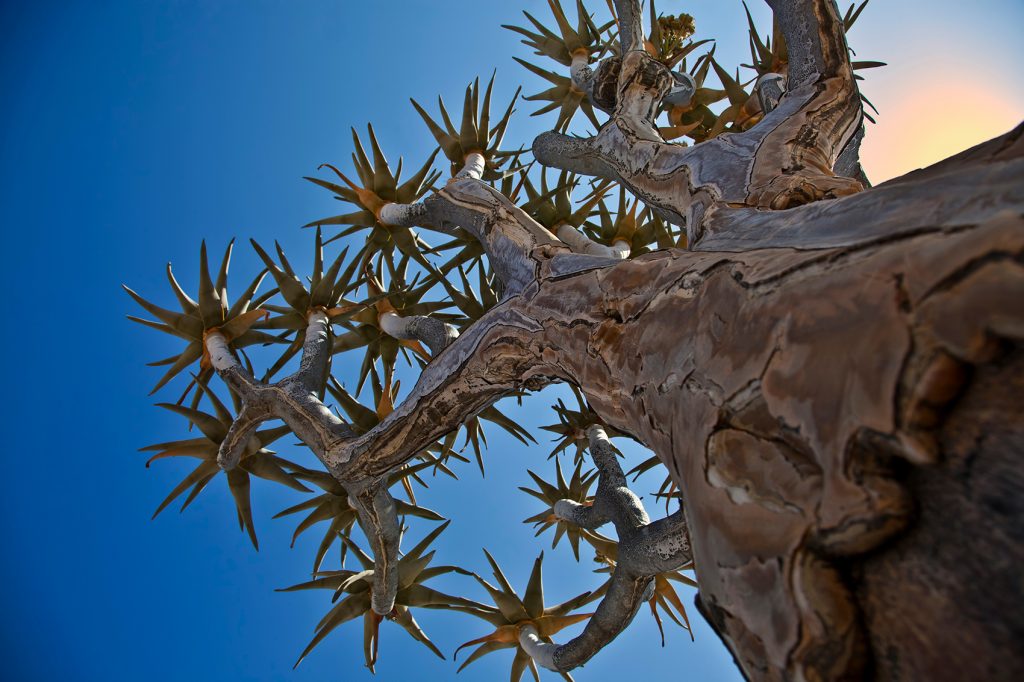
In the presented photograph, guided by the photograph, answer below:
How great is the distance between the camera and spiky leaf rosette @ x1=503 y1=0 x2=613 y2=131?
5117 mm

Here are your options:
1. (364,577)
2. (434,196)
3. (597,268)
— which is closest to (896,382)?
(597,268)

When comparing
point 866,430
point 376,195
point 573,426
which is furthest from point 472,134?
point 866,430

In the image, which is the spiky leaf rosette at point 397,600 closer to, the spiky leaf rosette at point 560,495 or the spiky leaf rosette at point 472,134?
the spiky leaf rosette at point 560,495

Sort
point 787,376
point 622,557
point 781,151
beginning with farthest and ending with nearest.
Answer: point 622,557 < point 781,151 < point 787,376

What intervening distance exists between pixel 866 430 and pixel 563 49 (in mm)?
5290

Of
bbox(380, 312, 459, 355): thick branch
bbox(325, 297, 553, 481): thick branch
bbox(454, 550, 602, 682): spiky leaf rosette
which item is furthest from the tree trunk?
bbox(454, 550, 602, 682): spiky leaf rosette

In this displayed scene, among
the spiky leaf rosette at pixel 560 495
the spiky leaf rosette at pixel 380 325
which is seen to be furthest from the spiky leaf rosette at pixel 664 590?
the spiky leaf rosette at pixel 380 325

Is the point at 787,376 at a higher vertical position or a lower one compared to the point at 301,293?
lower

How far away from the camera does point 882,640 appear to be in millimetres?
708

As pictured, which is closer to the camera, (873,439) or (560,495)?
(873,439)

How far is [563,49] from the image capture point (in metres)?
5.24

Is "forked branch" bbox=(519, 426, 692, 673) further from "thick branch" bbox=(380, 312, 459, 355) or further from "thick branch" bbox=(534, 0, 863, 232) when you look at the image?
"thick branch" bbox=(534, 0, 863, 232)

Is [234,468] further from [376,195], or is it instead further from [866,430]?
[866,430]

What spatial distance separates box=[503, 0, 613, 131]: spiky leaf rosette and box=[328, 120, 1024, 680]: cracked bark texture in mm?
4421
